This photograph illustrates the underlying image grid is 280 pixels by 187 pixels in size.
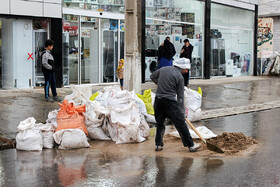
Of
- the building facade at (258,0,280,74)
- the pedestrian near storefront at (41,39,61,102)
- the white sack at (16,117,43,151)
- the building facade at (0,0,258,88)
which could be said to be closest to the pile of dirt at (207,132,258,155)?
the white sack at (16,117,43,151)

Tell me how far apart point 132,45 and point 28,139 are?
14.1ft

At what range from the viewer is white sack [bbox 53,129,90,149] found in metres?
7.89

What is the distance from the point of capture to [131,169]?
643 centimetres

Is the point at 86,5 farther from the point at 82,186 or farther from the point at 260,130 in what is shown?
the point at 82,186

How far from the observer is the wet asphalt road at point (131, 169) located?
5.78m

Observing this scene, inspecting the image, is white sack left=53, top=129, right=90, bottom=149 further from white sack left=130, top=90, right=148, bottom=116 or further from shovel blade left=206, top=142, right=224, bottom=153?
shovel blade left=206, top=142, right=224, bottom=153

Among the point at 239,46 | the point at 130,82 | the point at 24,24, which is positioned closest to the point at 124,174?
the point at 130,82

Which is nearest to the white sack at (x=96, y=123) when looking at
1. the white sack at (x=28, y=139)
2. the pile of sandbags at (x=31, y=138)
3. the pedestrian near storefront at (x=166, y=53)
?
the pile of sandbags at (x=31, y=138)

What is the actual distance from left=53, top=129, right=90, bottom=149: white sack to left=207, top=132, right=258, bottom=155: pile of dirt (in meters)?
2.35

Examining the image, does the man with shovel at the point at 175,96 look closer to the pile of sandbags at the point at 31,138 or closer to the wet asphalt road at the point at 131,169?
the wet asphalt road at the point at 131,169

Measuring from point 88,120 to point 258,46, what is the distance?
21.6 metres

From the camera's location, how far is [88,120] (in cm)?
855

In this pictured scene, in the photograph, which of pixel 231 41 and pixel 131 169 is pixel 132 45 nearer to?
pixel 131 169

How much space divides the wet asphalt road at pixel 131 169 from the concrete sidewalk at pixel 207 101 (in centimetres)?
175
